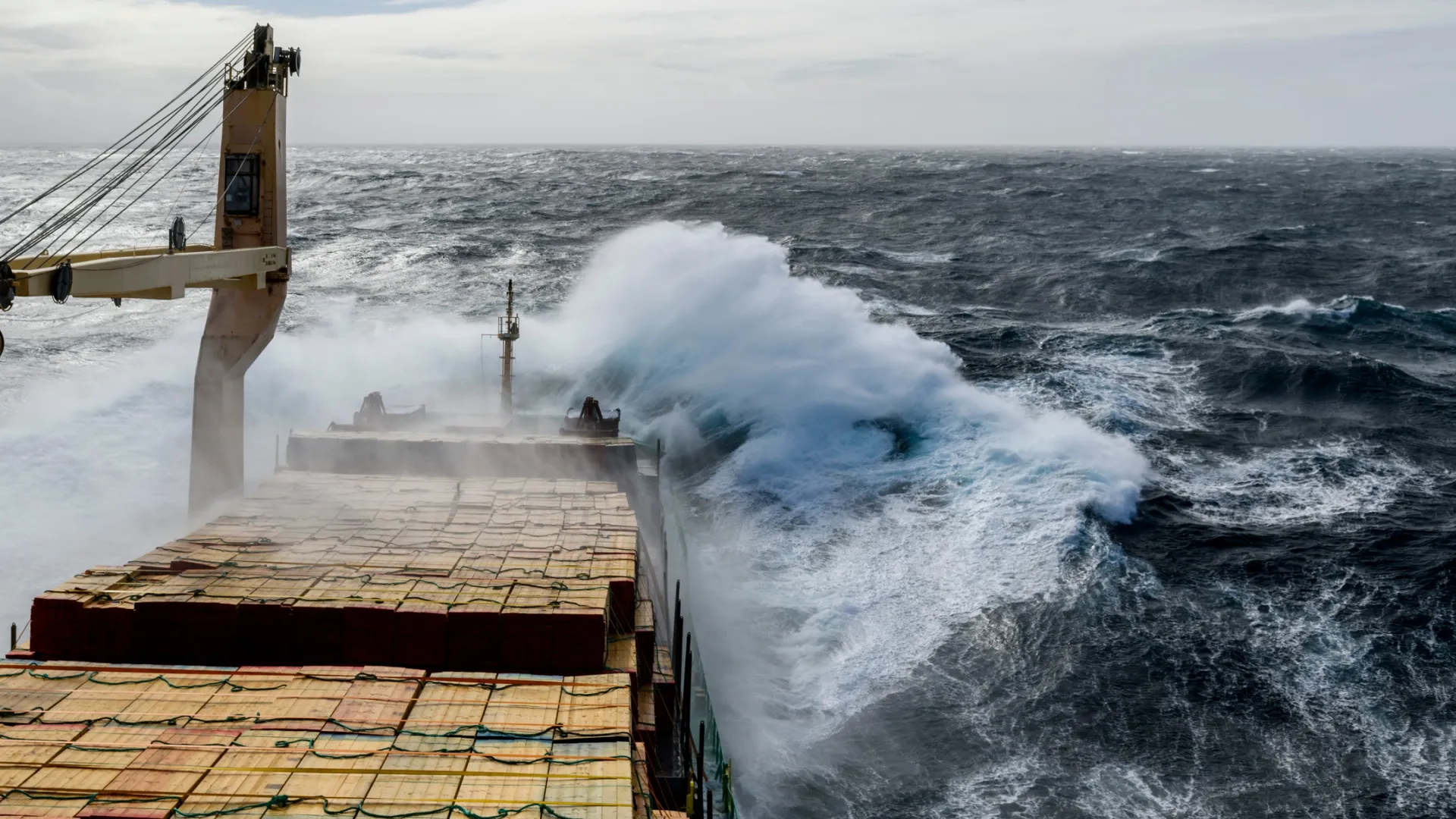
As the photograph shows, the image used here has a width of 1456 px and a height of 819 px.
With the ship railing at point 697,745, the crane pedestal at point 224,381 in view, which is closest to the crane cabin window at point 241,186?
the crane pedestal at point 224,381

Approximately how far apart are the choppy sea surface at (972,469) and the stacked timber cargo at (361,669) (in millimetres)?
6090

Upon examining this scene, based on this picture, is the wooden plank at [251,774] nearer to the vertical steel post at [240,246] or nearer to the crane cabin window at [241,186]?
the vertical steel post at [240,246]

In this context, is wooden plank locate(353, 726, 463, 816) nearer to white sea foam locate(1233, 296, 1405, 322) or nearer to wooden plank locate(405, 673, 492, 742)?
wooden plank locate(405, 673, 492, 742)

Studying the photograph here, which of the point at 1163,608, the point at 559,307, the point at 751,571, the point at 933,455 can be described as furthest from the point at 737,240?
the point at 1163,608

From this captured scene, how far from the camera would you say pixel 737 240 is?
56094 mm

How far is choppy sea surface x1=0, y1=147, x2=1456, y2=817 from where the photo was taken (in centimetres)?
2147

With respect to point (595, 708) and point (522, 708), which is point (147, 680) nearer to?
point (522, 708)

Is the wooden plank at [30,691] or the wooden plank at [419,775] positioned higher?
the wooden plank at [419,775]

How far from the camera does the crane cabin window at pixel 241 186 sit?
24.5 meters

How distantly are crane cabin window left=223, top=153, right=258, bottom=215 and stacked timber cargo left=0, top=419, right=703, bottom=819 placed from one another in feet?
20.5

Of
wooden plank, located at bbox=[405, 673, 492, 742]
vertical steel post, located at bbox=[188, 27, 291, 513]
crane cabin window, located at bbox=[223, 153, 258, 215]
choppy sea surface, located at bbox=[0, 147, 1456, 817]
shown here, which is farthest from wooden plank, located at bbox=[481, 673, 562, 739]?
crane cabin window, located at bbox=[223, 153, 258, 215]

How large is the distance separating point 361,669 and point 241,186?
15202 millimetres

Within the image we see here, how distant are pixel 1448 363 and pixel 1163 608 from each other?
1164 inches

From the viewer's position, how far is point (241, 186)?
24.6m
